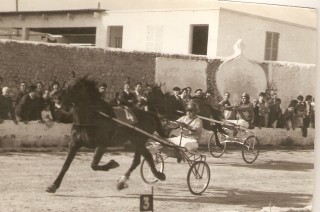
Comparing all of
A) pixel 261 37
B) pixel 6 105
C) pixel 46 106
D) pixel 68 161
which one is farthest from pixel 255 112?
pixel 6 105

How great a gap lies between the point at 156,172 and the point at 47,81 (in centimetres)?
107

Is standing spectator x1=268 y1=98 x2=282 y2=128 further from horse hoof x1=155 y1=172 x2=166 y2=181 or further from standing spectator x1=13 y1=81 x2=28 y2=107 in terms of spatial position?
standing spectator x1=13 y1=81 x2=28 y2=107

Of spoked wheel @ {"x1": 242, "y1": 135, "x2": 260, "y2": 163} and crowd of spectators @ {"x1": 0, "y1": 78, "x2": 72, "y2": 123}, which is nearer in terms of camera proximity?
crowd of spectators @ {"x1": 0, "y1": 78, "x2": 72, "y2": 123}

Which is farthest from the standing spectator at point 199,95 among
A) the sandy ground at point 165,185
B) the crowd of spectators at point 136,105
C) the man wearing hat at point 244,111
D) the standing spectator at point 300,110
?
the standing spectator at point 300,110

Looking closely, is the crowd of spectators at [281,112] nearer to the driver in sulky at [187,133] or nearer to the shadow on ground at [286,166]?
the shadow on ground at [286,166]

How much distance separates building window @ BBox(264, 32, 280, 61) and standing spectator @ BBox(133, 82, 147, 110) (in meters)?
1.19

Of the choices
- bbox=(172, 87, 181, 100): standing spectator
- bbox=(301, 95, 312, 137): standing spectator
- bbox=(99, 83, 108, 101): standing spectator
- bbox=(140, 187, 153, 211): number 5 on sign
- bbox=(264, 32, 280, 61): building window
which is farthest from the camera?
bbox=(301, 95, 312, 137): standing spectator

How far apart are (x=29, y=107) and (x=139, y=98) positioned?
0.82m

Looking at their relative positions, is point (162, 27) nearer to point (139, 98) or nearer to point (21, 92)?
point (139, 98)

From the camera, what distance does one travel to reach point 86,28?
3.96 metres

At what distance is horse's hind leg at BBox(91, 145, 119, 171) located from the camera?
152 inches

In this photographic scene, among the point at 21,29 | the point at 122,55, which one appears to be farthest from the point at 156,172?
the point at 21,29

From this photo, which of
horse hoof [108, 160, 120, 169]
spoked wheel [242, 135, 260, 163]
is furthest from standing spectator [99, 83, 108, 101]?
spoked wheel [242, 135, 260, 163]

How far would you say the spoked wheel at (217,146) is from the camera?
429cm
